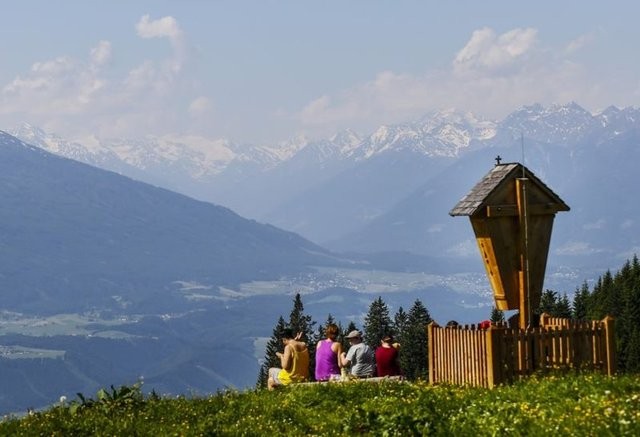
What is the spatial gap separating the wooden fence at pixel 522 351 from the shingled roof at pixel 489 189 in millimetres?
2966

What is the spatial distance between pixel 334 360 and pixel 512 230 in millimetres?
5424

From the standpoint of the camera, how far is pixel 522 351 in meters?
20.1

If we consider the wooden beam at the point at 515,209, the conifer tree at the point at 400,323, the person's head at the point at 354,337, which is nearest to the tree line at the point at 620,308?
the conifer tree at the point at 400,323

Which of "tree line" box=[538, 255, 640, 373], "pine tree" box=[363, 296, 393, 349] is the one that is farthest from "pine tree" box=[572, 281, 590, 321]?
"pine tree" box=[363, 296, 393, 349]

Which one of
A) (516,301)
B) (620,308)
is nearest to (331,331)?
(516,301)

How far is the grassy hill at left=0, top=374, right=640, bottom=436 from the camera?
14.0 m

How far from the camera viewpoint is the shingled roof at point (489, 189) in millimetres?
22812

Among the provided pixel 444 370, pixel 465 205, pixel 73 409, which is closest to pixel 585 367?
pixel 444 370

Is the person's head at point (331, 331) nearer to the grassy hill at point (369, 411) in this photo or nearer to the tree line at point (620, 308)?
the grassy hill at point (369, 411)

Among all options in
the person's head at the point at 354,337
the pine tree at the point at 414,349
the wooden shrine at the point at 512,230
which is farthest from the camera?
the pine tree at the point at 414,349

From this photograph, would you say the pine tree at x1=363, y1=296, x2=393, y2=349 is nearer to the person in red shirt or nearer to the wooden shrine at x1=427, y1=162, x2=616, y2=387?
the person in red shirt

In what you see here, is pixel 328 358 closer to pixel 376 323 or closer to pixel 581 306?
pixel 376 323

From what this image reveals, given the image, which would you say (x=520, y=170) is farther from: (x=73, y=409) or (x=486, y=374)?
(x=73, y=409)

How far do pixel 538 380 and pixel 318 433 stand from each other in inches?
208
